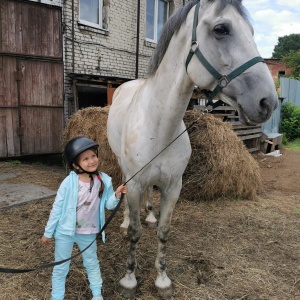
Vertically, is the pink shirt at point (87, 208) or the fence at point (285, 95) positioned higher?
the fence at point (285, 95)

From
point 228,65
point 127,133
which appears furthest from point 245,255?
point 228,65

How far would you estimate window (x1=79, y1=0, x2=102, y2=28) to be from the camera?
7.46m

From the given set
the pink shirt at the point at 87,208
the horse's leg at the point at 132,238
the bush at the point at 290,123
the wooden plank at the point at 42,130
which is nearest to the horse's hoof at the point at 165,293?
the horse's leg at the point at 132,238

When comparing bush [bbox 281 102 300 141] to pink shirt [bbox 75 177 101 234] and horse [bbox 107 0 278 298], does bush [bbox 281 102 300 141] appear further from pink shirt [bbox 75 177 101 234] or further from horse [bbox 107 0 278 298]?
pink shirt [bbox 75 177 101 234]

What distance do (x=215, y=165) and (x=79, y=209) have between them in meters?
2.92

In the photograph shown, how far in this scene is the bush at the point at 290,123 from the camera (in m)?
12.4

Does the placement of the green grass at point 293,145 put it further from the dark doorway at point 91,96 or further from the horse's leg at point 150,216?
the horse's leg at point 150,216

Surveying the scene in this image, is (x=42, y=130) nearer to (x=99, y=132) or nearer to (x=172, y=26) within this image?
(x=99, y=132)

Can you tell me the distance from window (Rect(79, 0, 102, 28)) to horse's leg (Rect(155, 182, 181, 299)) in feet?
20.7

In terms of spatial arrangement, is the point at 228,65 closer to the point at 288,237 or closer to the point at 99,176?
the point at 99,176

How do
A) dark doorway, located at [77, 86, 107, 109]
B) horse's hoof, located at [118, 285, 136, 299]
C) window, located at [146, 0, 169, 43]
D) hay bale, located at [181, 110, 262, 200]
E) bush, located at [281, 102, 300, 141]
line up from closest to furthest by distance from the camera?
horse's hoof, located at [118, 285, 136, 299], hay bale, located at [181, 110, 262, 200], dark doorway, located at [77, 86, 107, 109], window, located at [146, 0, 169, 43], bush, located at [281, 102, 300, 141]

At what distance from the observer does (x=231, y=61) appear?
1.64m

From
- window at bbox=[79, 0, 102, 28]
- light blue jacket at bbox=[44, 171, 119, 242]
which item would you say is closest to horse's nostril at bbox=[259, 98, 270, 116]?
light blue jacket at bbox=[44, 171, 119, 242]

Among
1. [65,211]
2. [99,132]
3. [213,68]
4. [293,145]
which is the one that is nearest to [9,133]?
[99,132]
